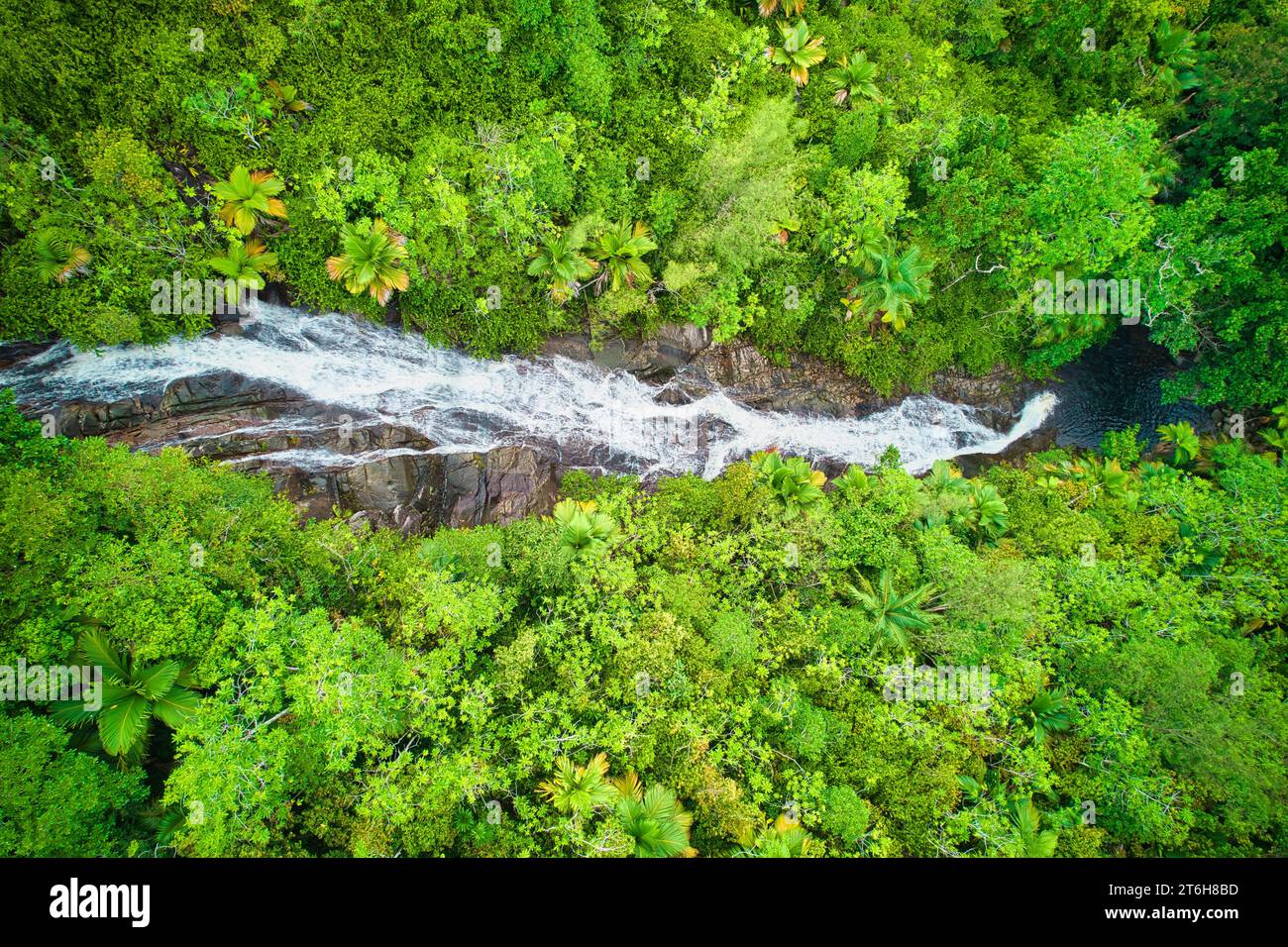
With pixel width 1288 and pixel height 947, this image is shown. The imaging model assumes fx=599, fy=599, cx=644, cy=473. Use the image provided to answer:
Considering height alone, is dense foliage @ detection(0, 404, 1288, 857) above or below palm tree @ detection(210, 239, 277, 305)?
below

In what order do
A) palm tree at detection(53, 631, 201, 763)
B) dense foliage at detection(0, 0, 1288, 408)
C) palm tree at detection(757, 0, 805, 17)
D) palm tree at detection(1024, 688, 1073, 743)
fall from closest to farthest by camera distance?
palm tree at detection(53, 631, 201, 763)
dense foliage at detection(0, 0, 1288, 408)
palm tree at detection(1024, 688, 1073, 743)
palm tree at detection(757, 0, 805, 17)

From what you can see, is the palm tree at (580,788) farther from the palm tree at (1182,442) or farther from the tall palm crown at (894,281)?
the palm tree at (1182,442)

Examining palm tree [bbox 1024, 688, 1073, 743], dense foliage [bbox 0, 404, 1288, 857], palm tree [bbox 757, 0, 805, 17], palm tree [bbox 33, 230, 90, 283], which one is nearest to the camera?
dense foliage [bbox 0, 404, 1288, 857]

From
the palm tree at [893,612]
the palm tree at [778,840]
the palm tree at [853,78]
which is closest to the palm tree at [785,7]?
the palm tree at [853,78]

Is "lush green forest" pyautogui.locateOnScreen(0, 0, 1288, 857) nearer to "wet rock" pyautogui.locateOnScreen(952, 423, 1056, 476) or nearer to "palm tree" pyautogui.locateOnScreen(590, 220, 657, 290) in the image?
"palm tree" pyautogui.locateOnScreen(590, 220, 657, 290)

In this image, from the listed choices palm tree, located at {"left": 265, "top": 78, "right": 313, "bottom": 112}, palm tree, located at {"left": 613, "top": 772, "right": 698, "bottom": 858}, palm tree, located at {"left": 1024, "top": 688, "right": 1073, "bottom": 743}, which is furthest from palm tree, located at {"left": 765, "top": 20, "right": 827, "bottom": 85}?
palm tree, located at {"left": 613, "top": 772, "right": 698, "bottom": 858}

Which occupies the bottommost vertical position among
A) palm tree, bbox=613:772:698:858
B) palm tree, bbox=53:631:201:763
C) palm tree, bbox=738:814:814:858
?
palm tree, bbox=738:814:814:858

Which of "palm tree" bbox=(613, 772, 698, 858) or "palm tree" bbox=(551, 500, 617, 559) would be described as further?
"palm tree" bbox=(551, 500, 617, 559)
